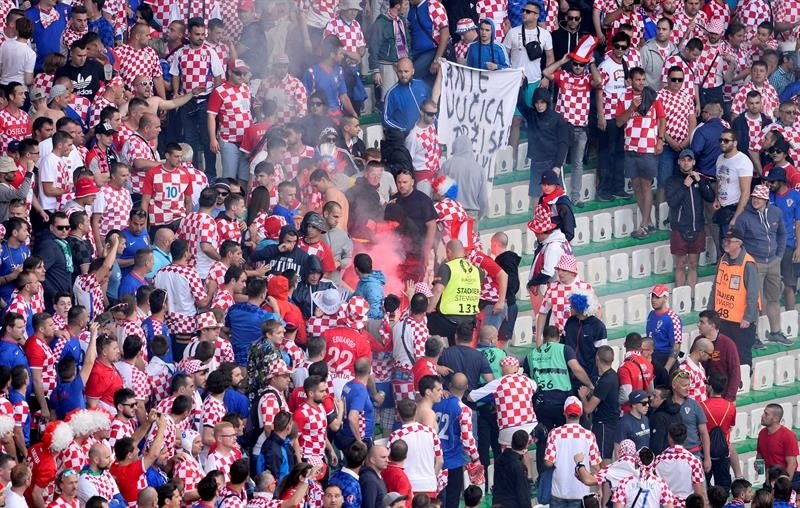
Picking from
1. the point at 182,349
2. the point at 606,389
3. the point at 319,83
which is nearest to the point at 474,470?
the point at 606,389

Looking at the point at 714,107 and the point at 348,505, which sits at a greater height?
the point at 714,107

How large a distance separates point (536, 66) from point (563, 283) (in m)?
4.39

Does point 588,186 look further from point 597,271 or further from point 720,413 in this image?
point 720,413

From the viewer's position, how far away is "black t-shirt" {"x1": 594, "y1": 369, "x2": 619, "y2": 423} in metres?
19.2

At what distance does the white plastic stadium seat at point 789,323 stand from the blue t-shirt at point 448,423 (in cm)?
630

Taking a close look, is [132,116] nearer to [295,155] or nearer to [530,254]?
[295,155]

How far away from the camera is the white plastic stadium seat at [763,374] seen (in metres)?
22.5

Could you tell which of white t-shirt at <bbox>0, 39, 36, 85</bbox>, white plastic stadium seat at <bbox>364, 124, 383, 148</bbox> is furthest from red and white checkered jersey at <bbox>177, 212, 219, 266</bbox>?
white plastic stadium seat at <bbox>364, 124, 383, 148</bbox>

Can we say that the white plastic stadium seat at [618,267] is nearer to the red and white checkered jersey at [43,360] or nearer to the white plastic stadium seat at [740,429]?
the white plastic stadium seat at [740,429]

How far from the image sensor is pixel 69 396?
16.9m

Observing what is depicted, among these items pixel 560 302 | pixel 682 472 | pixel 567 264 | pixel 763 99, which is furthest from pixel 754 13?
pixel 682 472

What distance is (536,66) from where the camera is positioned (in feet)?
78.6

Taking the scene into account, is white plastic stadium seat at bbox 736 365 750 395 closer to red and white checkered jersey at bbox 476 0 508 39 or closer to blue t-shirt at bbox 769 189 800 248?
blue t-shirt at bbox 769 189 800 248

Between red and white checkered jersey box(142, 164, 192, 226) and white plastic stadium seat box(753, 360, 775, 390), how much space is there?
6471 millimetres
